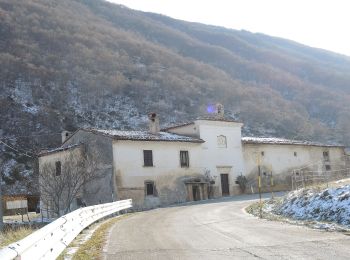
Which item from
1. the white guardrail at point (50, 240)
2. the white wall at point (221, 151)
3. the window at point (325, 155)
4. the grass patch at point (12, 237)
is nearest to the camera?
the white guardrail at point (50, 240)

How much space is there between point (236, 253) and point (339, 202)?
21.5ft

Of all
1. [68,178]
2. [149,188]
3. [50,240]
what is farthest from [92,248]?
[149,188]

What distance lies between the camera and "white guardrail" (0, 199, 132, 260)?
560 centimetres

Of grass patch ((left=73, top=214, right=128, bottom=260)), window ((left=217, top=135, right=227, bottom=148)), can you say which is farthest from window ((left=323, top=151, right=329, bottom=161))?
grass patch ((left=73, top=214, right=128, bottom=260))

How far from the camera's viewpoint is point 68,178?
3400 cm

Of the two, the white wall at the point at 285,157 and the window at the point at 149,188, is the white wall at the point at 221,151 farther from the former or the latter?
the window at the point at 149,188

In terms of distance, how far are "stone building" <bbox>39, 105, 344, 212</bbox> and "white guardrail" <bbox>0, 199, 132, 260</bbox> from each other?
18.3 m

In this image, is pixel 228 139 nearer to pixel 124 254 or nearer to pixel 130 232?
pixel 130 232

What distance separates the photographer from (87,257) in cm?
923

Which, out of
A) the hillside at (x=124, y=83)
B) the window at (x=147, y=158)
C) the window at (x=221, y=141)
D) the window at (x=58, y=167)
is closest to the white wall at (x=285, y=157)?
the window at (x=221, y=141)

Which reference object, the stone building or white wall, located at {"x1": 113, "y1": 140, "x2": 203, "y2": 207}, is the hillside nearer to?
the stone building

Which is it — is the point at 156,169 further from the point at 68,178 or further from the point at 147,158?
the point at 68,178

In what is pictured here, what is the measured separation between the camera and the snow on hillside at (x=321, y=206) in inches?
545

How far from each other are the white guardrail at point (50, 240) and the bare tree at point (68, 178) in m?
17.8
